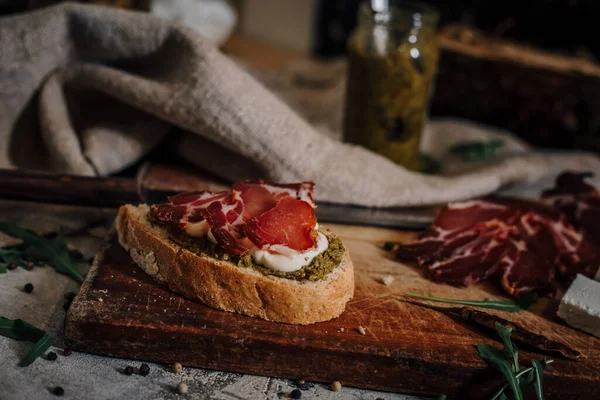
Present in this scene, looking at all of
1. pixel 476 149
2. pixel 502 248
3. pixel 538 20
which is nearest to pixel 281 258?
pixel 502 248

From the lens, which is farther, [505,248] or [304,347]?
[505,248]

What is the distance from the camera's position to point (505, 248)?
2689mm

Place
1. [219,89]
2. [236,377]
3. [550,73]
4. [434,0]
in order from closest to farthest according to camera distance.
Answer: [236,377] → [219,89] → [550,73] → [434,0]

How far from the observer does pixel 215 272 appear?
2166mm

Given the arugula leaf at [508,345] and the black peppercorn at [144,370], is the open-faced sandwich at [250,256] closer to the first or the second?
the black peppercorn at [144,370]

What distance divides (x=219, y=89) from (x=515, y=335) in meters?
1.61

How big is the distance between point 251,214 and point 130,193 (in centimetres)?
72

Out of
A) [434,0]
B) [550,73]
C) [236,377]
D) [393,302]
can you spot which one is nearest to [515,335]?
[393,302]

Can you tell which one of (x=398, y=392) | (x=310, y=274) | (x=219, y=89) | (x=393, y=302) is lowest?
(x=398, y=392)

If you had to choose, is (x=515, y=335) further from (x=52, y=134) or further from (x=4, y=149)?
(x=4, y=149)

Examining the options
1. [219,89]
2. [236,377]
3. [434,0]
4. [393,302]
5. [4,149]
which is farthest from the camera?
[434,0]

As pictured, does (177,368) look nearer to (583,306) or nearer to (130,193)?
(130,193)

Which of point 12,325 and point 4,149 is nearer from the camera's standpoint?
point 12,325

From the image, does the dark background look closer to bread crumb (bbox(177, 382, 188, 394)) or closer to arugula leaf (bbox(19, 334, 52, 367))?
bread crumb (bbox(177, 382, 188, 394))
